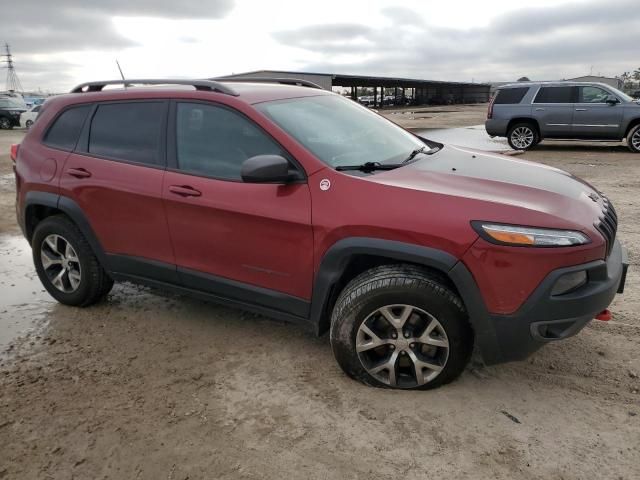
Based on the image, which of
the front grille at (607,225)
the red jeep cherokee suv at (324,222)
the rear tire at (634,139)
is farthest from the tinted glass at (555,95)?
the front grille at (607,225)

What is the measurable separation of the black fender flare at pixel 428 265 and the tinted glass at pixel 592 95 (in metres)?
12.4

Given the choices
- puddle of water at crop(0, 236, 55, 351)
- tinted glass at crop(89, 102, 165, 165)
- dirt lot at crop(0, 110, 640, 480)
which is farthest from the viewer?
puddle of water at crop(0, 236, 55, 351)

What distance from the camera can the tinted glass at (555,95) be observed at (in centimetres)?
1311

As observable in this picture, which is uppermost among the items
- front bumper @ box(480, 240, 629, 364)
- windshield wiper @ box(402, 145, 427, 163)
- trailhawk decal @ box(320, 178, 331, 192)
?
windshield wiper @ box(402, 145, 427, 163)

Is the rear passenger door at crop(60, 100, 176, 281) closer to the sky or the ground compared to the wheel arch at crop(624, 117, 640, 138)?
closer to the sky

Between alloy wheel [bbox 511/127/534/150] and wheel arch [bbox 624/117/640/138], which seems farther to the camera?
alloy wheel [bbox 511/127/534/150]

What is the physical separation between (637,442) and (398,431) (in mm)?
1123

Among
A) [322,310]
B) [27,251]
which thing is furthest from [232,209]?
[27,251]

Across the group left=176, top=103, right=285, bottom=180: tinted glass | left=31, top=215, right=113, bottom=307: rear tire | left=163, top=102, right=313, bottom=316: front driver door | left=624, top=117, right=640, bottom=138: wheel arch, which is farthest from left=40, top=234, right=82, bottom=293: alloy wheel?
left=624, top=117, right=640, bottom=138: wheel arch

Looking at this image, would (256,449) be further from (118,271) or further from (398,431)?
(118,271)

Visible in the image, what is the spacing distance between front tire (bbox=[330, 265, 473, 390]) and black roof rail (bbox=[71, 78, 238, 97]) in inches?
60.4

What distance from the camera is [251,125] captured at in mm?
3203

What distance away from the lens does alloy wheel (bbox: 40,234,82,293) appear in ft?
13.5

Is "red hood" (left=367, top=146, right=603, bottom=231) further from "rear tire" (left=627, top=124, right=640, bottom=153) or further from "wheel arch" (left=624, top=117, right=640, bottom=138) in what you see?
"rear tire" (left=627, top=124, right=640, bottom=153)
